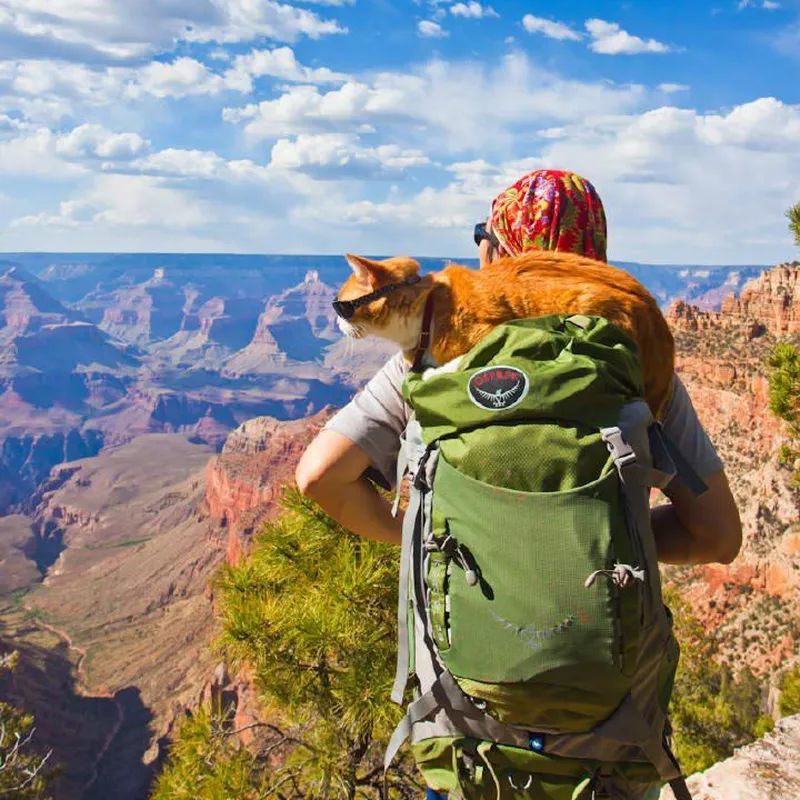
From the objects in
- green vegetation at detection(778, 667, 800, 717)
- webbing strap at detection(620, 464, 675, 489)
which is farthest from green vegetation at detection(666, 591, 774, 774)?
webbing strap at detection(620, 464, 675, 489)

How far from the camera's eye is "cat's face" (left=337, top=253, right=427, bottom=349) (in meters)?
1.82

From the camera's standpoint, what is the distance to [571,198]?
198 centimetres

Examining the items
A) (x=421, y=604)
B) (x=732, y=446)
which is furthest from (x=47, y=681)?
(x=421, y=604)

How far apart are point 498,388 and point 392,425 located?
1.37ft

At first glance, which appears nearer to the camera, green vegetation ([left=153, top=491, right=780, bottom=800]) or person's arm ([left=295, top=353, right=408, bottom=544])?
person's arm ([left=295, top=353, right=408, bottom=544])

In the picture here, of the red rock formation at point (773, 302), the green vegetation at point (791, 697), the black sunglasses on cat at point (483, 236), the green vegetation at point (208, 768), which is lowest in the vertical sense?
the green vegetation at point (791, 697)

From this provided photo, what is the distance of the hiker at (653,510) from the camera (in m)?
1.76

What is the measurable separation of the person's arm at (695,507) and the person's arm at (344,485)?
2.34ft

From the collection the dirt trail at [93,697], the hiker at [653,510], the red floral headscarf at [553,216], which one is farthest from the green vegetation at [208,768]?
the dirt trail at [93,697]

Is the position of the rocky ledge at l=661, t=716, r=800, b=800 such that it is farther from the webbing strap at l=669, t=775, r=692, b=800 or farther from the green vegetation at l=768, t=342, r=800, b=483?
the green vegetation at l=768, t=342, r=800, b=483

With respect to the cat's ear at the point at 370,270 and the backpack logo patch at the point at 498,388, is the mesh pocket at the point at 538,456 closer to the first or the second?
the backpack logo patch at the point at 498,388

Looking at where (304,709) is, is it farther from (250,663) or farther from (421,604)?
(421,604)

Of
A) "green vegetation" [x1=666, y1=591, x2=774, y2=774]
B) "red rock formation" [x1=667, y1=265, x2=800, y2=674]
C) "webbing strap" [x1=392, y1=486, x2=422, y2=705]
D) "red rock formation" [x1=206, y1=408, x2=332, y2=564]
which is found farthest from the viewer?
"red rock formation" [x1=206, y1=408, x2=332, y2=564]

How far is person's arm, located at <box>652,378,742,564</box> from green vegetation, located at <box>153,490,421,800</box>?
2215 mm
